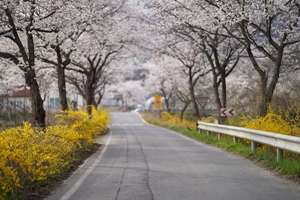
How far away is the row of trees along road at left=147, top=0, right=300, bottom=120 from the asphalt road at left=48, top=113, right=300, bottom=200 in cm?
552

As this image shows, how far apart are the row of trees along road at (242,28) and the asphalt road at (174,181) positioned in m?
5.52

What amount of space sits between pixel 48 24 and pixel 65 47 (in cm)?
853

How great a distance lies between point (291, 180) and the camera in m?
11.9

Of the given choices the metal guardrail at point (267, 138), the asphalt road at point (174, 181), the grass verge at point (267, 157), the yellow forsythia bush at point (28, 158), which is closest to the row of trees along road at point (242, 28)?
the metal guardrail at point (267, 138)

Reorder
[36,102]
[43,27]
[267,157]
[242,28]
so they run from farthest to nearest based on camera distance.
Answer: [242,28] → [43,27] → [36,102] → [267,157]

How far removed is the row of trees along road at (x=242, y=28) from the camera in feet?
63.3

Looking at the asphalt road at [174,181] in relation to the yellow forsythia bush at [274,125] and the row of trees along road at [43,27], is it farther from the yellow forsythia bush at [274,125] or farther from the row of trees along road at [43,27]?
the row of trees along road at [43,27]

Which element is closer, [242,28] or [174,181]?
[174,181]

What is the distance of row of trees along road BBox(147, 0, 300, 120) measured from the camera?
760 inches

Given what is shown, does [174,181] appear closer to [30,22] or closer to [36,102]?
[36,102]

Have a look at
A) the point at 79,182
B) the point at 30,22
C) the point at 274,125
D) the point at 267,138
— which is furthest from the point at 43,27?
the point at 79,182

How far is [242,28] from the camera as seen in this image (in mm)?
20359

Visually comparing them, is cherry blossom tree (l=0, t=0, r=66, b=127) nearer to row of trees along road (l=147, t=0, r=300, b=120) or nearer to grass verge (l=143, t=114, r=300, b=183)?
row of trees along road (l=147, t=0, r=300, b=120)

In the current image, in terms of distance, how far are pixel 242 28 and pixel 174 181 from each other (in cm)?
1038
